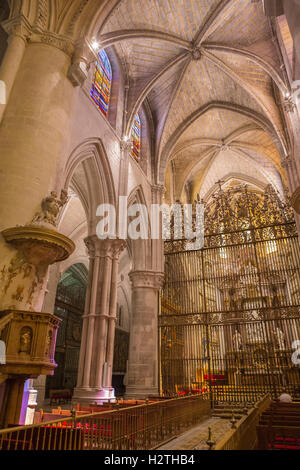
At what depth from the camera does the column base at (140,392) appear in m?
12.7

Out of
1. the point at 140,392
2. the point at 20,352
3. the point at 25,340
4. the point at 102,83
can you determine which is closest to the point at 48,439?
the point at 20,352

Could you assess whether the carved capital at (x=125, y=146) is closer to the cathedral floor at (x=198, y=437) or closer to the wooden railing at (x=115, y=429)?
the wooden railing at (x=115, y=429)

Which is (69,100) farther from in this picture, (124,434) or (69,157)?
(124,434)

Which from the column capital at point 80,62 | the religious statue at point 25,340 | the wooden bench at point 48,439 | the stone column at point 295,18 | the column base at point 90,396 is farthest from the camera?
the column base at point 90,396

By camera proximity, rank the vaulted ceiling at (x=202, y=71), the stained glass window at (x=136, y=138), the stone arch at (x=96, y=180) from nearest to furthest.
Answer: the stone arch at (x=96, y=180)
the vaulted ceiling at (x=202, y=71)
the stained glass window at (x=136, y=138)

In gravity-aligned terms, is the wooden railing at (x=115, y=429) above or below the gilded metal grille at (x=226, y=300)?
below

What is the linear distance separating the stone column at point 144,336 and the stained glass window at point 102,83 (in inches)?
283

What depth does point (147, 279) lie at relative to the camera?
14555 millimetres

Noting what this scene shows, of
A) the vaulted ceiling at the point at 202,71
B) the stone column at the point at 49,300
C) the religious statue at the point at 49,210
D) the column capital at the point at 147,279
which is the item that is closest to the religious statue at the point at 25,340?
the religious statue at the point at 49,210

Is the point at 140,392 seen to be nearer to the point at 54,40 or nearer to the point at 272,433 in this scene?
the point at 272,433

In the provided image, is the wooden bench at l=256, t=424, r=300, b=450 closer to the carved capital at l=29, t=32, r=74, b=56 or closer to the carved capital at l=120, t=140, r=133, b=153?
the carved capital at l=29, t=32, r=74, b=56

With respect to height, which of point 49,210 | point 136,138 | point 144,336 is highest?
point 136,138

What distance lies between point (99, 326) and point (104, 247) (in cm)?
266

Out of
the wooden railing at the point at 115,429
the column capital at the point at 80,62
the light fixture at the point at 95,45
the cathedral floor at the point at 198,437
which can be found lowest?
the cathedral floor at the point at 198,437
